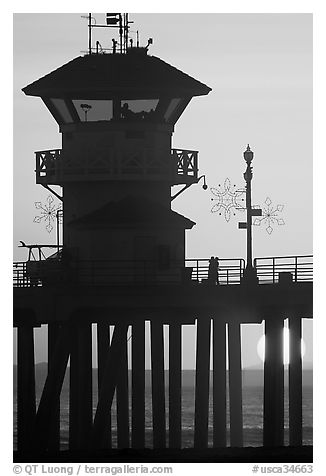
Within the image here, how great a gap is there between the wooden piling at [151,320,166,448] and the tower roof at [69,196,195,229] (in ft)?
12.7

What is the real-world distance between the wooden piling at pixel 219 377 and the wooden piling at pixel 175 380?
284 cm

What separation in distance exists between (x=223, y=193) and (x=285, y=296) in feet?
24.2

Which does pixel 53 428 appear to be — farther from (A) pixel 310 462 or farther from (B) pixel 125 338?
(A) pixel 310 462

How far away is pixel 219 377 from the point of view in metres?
60.7

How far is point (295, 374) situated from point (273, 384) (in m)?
1.70

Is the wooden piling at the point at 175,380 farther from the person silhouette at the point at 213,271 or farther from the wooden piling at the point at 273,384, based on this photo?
the wooden piling at the point at 273,384

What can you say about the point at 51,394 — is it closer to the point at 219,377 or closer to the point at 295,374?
the point at 219,377

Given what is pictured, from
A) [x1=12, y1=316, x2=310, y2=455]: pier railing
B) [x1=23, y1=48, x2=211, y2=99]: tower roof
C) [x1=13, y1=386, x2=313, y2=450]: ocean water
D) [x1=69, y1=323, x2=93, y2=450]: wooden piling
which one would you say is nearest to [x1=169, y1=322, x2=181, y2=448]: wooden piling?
[x1=12, y1=316, x2=310, y2=455]: pier railing

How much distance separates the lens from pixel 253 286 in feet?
192

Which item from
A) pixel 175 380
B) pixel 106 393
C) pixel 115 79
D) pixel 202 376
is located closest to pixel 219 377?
pixel 202 376

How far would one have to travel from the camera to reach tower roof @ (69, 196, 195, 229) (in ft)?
203

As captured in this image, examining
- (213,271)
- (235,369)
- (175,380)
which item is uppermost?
(213,271)

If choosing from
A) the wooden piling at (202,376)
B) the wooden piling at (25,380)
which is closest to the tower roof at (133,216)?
the wooden piling at (202,376)
